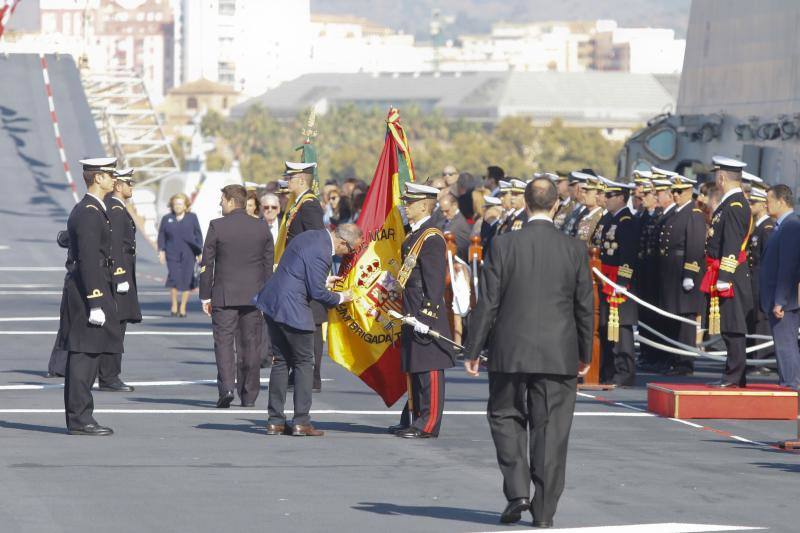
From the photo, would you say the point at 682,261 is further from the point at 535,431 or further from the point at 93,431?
the point at 535,431

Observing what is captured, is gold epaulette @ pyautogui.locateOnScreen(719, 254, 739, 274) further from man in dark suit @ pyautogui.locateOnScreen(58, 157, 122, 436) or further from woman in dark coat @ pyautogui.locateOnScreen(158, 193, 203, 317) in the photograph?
woman in dark coat @ pyautogui.locateOnScreen(158, 193, 203, 317)

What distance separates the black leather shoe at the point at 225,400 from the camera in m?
13.5

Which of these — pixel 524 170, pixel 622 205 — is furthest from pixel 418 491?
pixel 524 170

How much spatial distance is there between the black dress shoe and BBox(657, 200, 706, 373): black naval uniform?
7.70 m

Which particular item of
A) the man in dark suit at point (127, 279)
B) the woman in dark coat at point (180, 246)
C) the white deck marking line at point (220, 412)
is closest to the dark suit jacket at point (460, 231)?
the man in dark suit at point (127, 279)

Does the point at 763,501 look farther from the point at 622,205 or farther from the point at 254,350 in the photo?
the point at 622,205

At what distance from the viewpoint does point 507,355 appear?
343 inches

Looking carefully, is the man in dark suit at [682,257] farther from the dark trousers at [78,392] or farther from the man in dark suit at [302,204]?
the dark trousers at [78,392]

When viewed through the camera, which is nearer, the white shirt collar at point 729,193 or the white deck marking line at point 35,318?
the white shirt collar at point 729,193

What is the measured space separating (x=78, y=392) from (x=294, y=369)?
1538 millimetres

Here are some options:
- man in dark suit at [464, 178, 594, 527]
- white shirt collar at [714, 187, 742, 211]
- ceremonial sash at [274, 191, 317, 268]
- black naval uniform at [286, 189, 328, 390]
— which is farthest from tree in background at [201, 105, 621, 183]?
man in dark suit at [464, 178, 594, 527]

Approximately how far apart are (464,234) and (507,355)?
32.0 feet

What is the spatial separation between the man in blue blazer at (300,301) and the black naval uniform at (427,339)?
1.70ft

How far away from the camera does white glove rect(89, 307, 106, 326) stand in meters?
11.7
